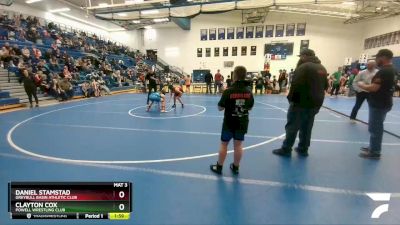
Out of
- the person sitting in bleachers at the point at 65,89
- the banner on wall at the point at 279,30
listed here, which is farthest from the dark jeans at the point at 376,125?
the banner on wall at the point at 279,30

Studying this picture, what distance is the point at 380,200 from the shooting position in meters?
3.01

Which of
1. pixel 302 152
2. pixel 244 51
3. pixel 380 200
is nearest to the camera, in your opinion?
pixel 380 200

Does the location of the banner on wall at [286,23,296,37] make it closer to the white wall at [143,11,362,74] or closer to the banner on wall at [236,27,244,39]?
the white wall at [143,11,362,74]

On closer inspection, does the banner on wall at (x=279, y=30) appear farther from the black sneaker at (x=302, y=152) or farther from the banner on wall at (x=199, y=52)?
the black sneaker at (x=302, y=152)

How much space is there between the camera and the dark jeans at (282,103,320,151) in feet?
14.7

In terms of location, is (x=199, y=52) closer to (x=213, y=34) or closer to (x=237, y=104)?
(x=213, y=34)

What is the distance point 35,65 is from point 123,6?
643cm

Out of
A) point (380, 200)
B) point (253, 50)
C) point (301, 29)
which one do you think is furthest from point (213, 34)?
point (380, 200)

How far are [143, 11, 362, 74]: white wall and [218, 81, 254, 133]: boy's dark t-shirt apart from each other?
2689 cm

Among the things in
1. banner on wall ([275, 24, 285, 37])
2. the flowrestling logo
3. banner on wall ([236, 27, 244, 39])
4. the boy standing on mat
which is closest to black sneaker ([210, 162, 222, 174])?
the boy standing on mat

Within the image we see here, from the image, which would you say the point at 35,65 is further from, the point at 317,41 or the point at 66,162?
the point at 317,41

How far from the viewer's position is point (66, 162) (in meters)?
4.34
